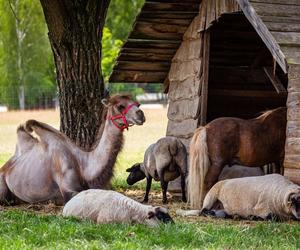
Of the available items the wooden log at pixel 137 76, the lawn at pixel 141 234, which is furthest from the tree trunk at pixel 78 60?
the lawn at pixel 141 234

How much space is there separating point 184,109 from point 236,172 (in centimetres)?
157

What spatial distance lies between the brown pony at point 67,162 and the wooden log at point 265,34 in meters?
1.98

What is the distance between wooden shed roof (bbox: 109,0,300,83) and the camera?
1007 centimetres

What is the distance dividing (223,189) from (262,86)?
5.00 metres

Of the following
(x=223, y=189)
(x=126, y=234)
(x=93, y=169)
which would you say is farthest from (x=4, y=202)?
(x=126, y=234)

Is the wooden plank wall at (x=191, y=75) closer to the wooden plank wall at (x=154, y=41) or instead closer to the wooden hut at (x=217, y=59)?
the wooden hut at (x=217, y=59)

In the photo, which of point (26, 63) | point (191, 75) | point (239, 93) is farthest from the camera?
point (26, 63)

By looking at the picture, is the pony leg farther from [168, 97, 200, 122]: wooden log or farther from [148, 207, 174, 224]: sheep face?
[148, 207, 174, 224]: sheep face

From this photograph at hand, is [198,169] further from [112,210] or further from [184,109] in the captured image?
[112,210]

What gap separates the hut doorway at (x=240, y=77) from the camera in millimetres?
14570

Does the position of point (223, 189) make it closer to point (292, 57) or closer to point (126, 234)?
point (292, 57)

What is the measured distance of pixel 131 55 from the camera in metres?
13.8

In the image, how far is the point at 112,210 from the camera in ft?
29.3

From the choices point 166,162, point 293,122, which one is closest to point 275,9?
point 293,122
